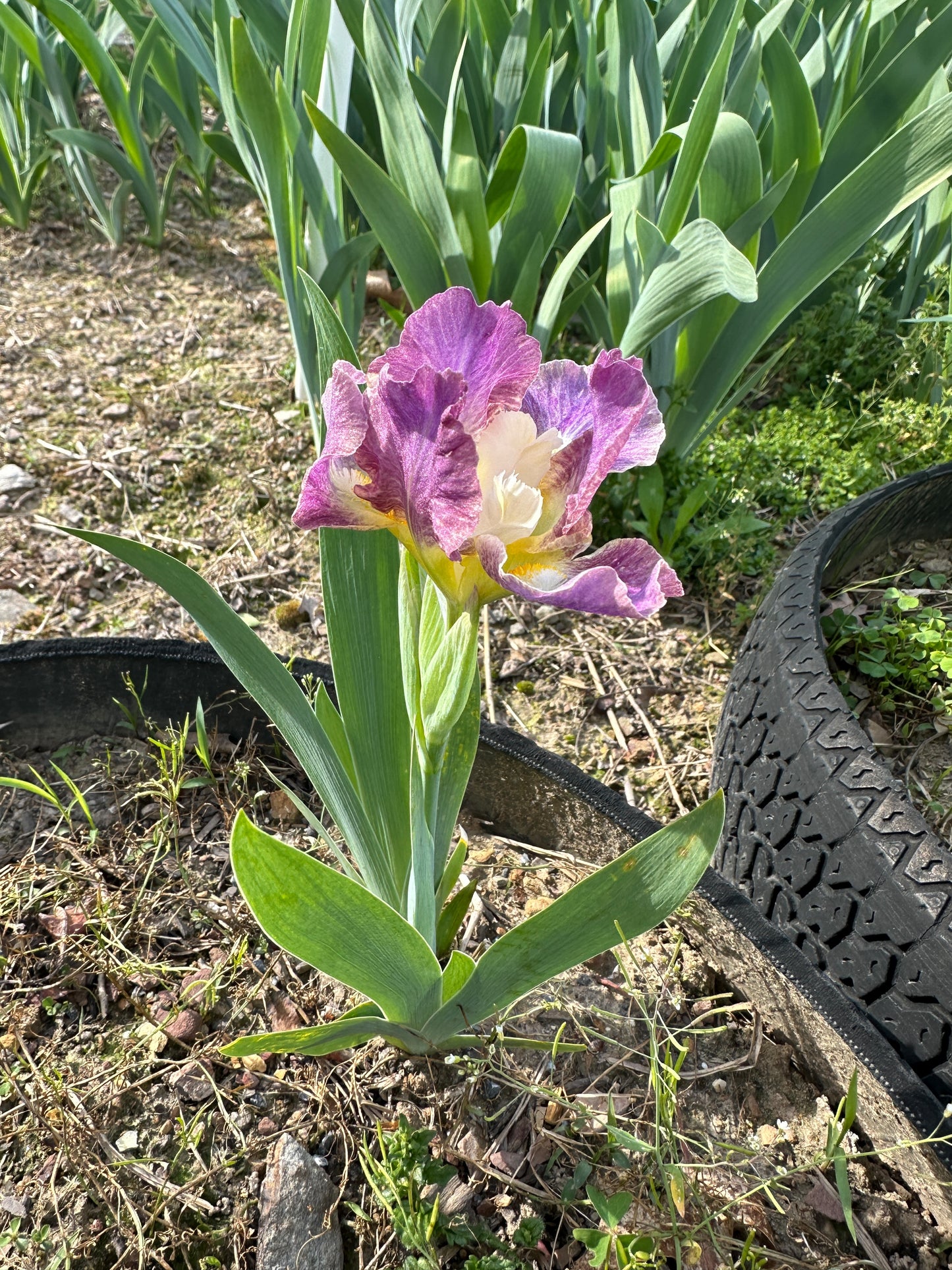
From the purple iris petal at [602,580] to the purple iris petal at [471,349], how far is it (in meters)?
0.11

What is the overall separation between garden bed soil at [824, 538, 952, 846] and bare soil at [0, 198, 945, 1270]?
0.90 ft

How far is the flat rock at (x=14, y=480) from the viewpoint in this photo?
1887 millimetres

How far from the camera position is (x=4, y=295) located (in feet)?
8.37

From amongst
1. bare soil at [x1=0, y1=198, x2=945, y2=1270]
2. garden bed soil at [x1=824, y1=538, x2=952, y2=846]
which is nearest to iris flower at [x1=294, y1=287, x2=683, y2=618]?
bare soil at [x1=0, y1=198, x2=945, y2=1270]

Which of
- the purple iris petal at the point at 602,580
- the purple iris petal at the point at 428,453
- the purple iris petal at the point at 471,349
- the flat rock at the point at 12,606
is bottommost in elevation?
the flat rock at the point at 12,606

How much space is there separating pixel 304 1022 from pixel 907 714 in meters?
1.00

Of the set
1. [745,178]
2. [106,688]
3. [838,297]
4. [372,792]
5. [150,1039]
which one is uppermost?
[745,178]

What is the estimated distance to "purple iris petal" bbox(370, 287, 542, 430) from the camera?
590 mm

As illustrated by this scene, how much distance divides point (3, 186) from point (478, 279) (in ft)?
6.68

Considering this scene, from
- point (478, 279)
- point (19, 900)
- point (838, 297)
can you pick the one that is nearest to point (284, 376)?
point (478, 279)

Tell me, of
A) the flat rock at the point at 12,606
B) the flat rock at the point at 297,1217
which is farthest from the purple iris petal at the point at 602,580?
the flat rock at the point at 12,606

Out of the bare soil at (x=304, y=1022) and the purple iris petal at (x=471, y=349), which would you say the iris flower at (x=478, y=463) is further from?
the bare soil at (x=304, y=1022)

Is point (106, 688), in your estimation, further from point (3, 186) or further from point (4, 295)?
point (3, 186)

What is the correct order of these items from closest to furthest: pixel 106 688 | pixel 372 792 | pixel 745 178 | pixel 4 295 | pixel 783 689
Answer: pixel 372 792
pixel 783 689
pixel 106 688
pixel 745 178
pixel 4 295
